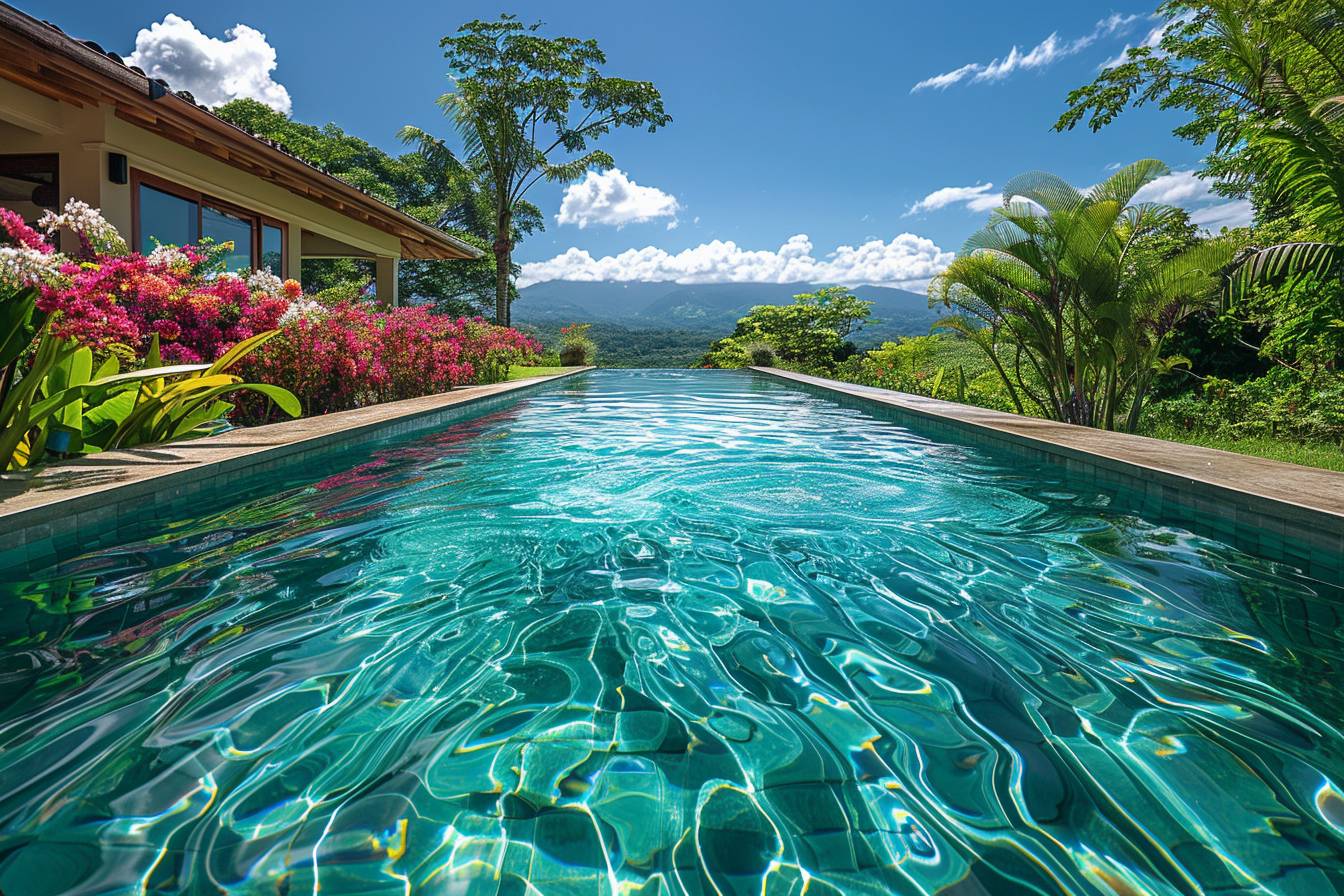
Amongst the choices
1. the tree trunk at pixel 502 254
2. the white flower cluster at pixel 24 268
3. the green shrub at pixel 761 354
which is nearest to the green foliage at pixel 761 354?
the green shrub at pixel 761 354

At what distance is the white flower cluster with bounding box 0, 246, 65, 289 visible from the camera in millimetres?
3488

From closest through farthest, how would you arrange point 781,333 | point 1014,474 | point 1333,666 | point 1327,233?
point 1333,666 < point 1014,474 < point 1327,233 < point 781,333

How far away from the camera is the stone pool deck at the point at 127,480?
2.50 meters

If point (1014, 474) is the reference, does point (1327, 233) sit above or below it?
above

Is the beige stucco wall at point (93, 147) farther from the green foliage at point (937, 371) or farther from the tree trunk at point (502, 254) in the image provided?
the tree trunk at point (502, 254)

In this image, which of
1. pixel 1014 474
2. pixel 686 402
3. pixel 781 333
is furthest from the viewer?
pixel 781 333

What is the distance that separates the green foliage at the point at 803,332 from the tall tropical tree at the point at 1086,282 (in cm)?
1380

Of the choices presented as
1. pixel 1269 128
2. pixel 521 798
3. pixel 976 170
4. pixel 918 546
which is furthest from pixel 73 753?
pixel 976 170

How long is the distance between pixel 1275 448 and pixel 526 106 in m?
19.3

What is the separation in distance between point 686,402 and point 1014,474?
20.3ft

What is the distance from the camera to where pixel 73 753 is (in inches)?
59.7

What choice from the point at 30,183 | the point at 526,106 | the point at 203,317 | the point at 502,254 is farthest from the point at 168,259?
the point at 526,106

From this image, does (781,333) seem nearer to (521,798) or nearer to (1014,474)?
(1014,474)

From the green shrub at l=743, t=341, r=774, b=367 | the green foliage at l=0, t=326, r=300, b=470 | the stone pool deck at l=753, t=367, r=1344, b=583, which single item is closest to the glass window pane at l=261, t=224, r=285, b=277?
the green foliage at l=0, t=326, r=300, b=470
